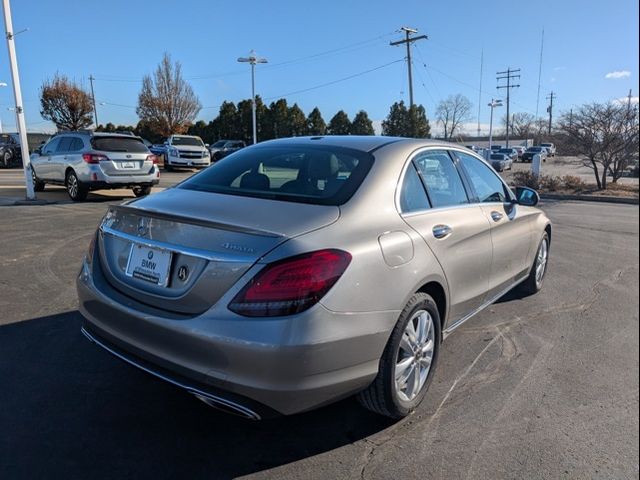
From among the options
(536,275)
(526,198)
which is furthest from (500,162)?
(526,198)

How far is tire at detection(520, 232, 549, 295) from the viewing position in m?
5.27

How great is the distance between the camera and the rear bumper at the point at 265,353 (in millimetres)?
2275

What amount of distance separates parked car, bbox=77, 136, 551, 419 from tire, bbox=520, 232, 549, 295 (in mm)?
1862

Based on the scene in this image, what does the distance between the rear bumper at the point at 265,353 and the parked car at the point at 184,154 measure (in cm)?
2393

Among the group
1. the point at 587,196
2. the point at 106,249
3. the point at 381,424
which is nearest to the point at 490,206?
the point at 381,424

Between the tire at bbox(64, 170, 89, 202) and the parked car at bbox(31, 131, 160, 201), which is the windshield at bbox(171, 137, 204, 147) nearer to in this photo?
the parked car at bbox(31, 131, 160, 201)

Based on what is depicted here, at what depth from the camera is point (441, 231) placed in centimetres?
324

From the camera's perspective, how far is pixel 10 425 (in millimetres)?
2850

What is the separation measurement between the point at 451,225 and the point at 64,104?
49.4m

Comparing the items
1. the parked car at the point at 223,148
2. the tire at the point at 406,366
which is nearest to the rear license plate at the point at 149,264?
the tire at the point at 406,366

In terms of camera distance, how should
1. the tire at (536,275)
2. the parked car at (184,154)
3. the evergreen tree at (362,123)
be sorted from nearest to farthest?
the tire at (536,275)
the parked car at (184,154)
the evergreen tree at (362,123)

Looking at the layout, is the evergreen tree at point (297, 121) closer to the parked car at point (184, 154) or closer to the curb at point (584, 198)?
the parked car at point (184, 154)

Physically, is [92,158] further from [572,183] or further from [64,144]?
[572,183]

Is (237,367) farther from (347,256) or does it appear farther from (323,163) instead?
(323,163)
